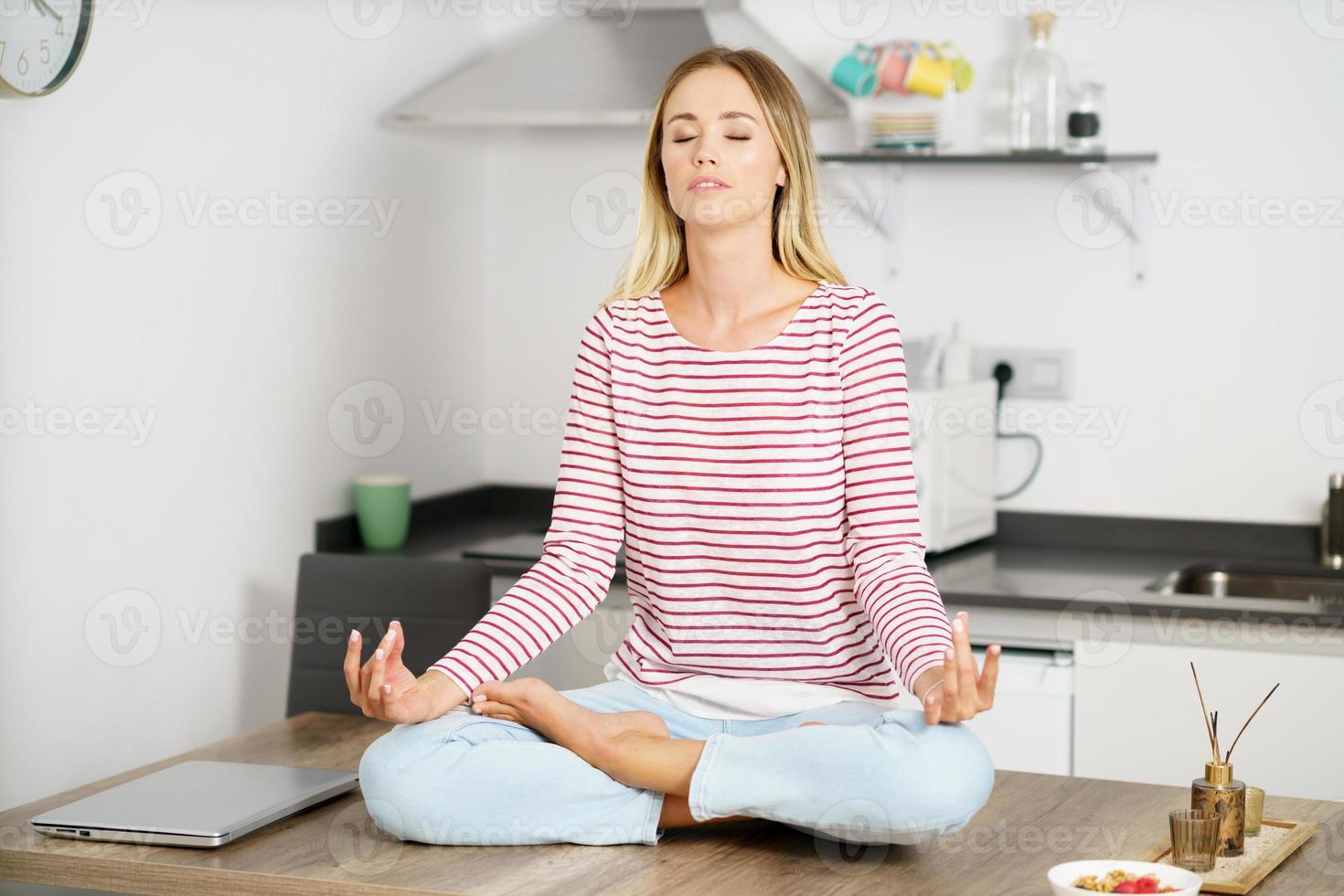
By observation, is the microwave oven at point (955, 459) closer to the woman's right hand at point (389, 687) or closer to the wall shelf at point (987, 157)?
the wall shelf at point (987, 157)

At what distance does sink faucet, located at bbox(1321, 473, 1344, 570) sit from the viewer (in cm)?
257

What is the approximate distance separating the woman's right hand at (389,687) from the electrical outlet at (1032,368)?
63.5 inches

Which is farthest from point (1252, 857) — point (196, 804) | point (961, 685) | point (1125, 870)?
point (196, 804)

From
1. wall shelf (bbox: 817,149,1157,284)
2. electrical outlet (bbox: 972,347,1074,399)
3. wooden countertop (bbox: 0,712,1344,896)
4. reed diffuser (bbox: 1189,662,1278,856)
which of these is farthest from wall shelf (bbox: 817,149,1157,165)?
reed diffuser (bbox: 1189,662,1278,856)

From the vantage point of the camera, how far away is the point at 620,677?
1.76 metres

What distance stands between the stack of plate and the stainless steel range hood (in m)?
0.18

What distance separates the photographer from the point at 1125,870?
127 centimetres

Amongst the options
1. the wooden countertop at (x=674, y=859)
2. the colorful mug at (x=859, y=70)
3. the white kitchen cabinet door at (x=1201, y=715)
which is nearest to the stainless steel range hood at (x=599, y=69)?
the colorful mug at (x=859, y=70)

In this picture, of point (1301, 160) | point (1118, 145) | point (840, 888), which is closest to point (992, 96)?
point (1118, 145)

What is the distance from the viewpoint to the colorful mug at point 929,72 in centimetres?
270

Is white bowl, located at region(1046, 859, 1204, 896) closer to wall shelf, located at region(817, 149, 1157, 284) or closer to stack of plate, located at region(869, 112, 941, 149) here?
wall shelf, located at region(817, 149, 1157, 284)

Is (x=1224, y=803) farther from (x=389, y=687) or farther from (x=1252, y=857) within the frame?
(x=389, y=687)

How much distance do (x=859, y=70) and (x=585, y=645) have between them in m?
1.11

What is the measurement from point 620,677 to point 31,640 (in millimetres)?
800
